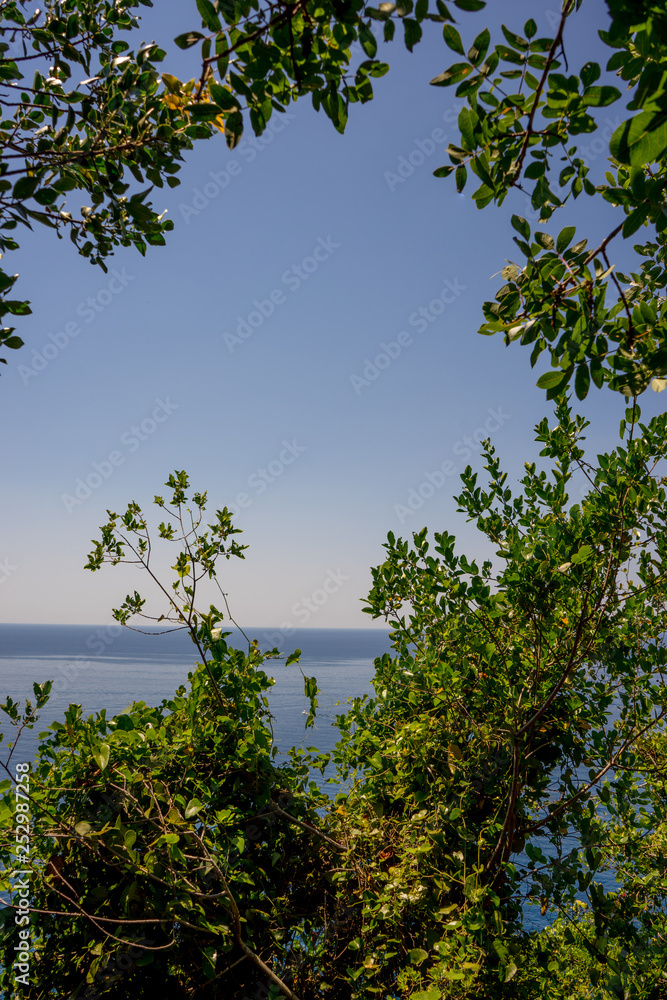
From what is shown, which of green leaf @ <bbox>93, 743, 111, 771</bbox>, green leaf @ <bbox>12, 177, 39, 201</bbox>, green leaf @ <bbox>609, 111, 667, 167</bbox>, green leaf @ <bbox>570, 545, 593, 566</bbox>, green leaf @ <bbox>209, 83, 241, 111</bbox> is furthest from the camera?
green leaf @ <bbox>93, 743, 111, 771</bbox>

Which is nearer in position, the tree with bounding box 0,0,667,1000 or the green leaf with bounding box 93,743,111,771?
the tree with bounding box 0,0,667,1000

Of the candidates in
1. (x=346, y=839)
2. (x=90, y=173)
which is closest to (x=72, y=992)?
(x=346, y=839)

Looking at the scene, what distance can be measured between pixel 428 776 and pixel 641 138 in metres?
2.89

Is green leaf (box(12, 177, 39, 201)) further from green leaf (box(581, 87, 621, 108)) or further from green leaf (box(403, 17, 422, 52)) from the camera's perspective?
green leaf (box(581, 87, 621, 108))

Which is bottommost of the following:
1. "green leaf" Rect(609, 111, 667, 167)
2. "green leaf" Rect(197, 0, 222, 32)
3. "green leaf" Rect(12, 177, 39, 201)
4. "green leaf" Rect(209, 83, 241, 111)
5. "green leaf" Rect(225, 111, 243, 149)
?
"green leaf" Rect(609, 111, 667, 167)

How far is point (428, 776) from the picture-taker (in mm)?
2934

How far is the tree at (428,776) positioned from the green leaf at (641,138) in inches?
20.2

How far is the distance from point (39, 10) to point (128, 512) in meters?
2.38

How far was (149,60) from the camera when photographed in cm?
217

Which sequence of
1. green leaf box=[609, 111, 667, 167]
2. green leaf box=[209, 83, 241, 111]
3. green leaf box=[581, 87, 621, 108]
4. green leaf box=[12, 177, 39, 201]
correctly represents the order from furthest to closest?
green leaf box=[12, 177, 39, 201], green leaf box=[209, 83, 241, 111], green leaf box=[581, 87, 621, 108], green leaf box=[609, 111, 667, 167]

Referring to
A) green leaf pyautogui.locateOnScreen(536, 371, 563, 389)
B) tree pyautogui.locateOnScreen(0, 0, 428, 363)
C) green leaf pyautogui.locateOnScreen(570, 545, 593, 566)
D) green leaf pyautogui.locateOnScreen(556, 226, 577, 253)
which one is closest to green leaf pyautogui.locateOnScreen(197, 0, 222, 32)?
tree pyautogui.locateOnScreen(0, 0, 428, 363)

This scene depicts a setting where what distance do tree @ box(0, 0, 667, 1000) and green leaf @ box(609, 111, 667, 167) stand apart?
51 cm

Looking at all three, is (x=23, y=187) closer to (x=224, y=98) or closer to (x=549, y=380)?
(x=224, y=98)

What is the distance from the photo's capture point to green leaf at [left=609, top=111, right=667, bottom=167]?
108 cm
